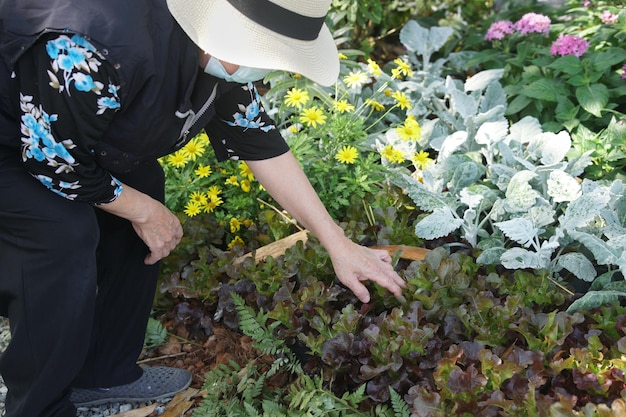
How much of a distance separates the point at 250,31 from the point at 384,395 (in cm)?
112

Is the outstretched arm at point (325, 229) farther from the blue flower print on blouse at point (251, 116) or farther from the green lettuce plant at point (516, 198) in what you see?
the green lettuce plant at point (516, 198)

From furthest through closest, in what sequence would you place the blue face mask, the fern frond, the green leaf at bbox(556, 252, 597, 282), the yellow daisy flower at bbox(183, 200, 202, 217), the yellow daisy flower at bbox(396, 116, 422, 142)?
the yellow daisy flower at bbox(396, 116, 422, 142)
the yellow daisy flower at bbox(183, 200, 202, 217)
the green leaf at bbox(556, 252, 597, 282)
the fern frond
the blue face mask

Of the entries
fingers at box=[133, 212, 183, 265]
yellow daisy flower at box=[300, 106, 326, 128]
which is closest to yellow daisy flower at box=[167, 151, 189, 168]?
yellow daisy flower at box=[300, 106, 326, 128]

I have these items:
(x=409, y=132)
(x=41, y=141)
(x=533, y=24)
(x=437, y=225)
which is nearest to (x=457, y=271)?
(x=437, y=225)

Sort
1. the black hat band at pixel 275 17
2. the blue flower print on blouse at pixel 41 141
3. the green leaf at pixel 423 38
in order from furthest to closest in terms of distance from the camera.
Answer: the green leaf at pixel 423 38
the blue flower print on blouse at pixel 41 141
the black hat band at pixel 275 17

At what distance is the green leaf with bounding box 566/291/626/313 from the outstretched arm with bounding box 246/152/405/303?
535 millimetres

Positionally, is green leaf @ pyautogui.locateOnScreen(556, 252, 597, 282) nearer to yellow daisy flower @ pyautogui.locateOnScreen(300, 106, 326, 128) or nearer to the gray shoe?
yellow daisy flower @ pyautogui.locateOnScreen(300, 106, 326, 128)

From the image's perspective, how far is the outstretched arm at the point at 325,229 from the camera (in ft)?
7.51

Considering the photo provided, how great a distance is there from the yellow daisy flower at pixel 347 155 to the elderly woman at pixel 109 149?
2.27 feet

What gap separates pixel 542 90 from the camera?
3.57m

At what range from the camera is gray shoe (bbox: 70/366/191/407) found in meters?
2.57

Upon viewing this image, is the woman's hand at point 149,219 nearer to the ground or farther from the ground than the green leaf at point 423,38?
farther from the ground

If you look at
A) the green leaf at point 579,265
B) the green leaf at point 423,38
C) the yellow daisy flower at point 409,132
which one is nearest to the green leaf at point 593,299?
the green leaf at point 579,265

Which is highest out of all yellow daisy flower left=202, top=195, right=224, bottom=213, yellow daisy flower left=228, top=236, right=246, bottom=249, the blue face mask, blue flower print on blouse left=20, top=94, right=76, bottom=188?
the blue face mask
